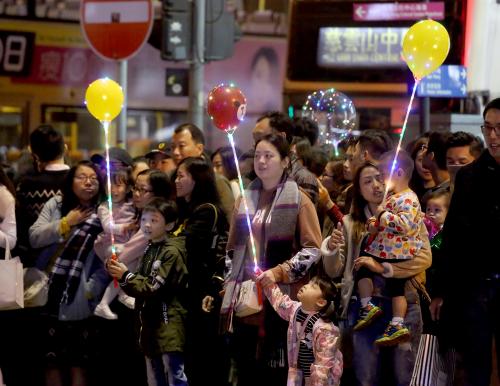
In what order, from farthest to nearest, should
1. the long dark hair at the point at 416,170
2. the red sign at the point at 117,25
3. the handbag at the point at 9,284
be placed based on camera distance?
1. the red sign at the point at 117,25
2. the long dark hair at the point at 416,170
3. the handbag at the point at 9,284

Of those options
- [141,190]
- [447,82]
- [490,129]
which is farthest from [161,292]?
[447,82]

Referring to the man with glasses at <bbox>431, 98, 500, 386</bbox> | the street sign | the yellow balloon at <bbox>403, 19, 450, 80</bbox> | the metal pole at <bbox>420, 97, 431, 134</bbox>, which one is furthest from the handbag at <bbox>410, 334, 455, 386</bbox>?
the street sign

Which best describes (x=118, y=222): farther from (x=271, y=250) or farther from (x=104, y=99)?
(x=271, y=250)

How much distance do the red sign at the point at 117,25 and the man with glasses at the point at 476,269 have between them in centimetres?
588

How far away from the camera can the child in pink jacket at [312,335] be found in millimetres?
6176

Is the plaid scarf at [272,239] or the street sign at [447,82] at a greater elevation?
the street sign at [447,82]

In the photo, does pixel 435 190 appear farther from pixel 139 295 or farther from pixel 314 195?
pixel 139 295

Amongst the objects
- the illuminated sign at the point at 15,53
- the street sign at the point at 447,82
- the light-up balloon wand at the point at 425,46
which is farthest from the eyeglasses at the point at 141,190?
the illuminated sign at the point at 15,53

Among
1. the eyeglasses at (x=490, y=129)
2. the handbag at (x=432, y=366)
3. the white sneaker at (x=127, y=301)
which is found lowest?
the white sneaker at (x=127, y=301)

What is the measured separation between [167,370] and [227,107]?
5.86 feet

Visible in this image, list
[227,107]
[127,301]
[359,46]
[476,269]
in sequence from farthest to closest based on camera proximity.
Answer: [359,46]
[127,301]
[227,107]
[476,269]

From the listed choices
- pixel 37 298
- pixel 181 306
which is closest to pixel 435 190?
pixel 181 306

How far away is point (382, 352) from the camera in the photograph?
21.2 ft

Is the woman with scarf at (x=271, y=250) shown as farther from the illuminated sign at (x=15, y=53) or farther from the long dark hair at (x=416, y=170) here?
the illuminated sign at (x=15, y=53)
